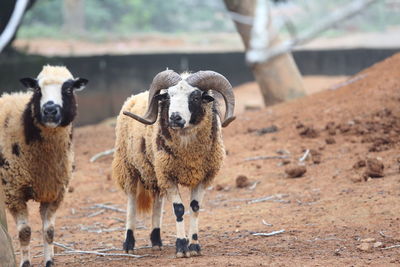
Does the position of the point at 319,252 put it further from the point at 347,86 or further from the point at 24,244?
the point at 347,86

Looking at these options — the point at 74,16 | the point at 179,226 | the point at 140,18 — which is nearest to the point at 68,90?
the point at 179,226

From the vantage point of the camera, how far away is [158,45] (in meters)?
37.3

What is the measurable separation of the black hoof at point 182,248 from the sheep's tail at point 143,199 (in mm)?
1297

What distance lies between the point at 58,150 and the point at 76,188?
18.0 feet

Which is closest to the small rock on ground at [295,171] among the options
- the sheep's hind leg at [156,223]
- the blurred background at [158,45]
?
the blurred background at [158,45]

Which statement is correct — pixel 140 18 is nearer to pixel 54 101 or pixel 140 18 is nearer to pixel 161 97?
pixel 161 97

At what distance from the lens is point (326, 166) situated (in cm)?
1220

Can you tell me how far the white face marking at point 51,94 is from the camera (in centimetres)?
813

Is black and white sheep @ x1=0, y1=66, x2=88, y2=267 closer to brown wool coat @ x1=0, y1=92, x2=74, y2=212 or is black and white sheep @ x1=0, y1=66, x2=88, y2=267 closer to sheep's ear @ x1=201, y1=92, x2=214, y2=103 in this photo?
brown wool coat @ x1=0, y1=92, x2=74, y2=212

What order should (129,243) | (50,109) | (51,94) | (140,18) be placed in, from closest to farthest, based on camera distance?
1. (50,109)
2. (51,94)
3. (129,243)
4. (140,18)

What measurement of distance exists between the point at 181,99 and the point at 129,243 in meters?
2.11

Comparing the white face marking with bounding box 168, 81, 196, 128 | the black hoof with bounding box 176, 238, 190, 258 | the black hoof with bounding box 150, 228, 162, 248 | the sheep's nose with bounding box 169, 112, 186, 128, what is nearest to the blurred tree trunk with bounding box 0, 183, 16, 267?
the black hoof with bounding box 176, 238, 190, 258

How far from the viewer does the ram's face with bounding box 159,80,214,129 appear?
8453 millimetres

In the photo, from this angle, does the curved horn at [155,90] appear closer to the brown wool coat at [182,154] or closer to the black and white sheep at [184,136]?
the black and white sheep at [184,136]
